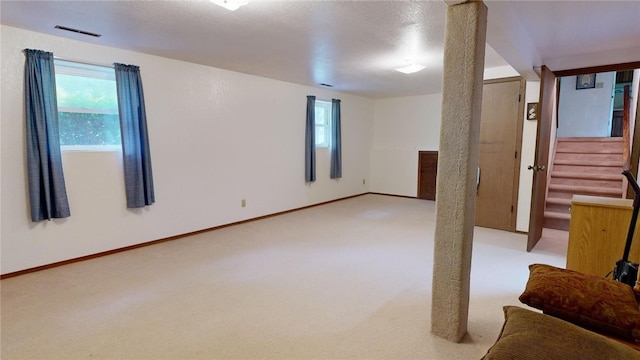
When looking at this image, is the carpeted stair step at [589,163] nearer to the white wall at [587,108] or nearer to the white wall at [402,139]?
the white wall at [587,108]

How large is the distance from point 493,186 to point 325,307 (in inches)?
131

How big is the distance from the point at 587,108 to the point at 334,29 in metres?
6.49

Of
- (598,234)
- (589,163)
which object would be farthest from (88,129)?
(589,163)

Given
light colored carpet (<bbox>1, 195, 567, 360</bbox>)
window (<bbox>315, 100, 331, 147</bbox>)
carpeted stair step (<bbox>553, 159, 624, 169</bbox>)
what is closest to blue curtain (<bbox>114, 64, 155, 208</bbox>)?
light colored carpet (<bbox>1, 195, 567, 360</bbox>)

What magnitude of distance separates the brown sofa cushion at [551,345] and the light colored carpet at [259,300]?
81cm

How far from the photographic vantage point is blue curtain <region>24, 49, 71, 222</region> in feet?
9.52

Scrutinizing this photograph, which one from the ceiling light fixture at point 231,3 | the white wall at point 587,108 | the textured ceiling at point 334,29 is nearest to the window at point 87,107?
the textured ceiling at point 334,29

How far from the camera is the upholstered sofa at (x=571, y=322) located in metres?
1.06

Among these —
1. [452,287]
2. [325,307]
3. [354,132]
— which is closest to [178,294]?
[325,307]

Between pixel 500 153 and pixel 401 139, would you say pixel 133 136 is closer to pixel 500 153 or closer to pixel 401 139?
pixel 500 153

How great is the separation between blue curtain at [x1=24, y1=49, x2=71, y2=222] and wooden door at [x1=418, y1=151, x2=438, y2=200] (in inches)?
234

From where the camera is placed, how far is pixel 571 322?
1.46 metres

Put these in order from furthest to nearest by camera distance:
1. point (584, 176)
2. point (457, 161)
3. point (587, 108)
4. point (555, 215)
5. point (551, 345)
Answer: point (587, 108) → point (584, 176) → point (555, 215) → point (457, 161) → point (551, 345)

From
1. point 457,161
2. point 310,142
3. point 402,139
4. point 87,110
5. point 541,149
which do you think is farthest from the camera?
point 402,139
